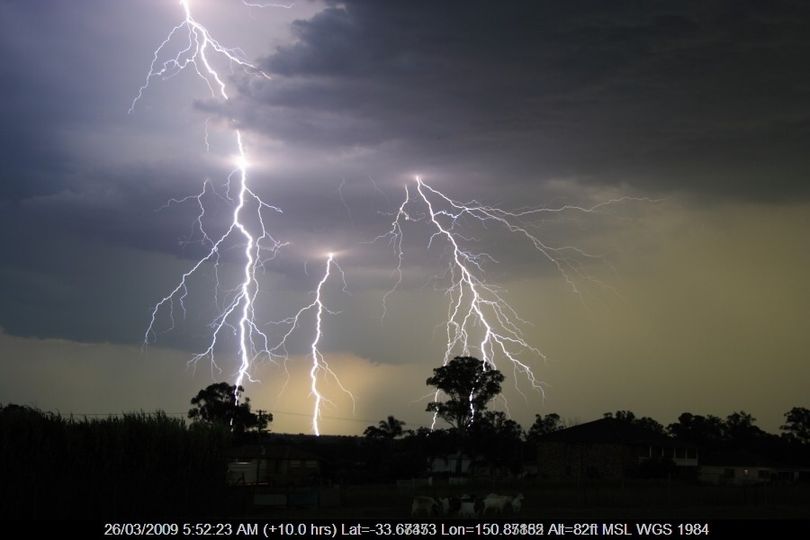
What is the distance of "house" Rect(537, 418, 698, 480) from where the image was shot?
56.7m

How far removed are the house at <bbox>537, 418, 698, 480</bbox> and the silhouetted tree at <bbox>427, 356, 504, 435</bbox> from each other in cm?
1204

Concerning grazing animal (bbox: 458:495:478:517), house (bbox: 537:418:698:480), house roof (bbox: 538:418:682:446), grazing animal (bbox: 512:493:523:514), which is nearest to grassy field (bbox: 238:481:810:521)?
grazing animal (bbox: 512:493:523:514)

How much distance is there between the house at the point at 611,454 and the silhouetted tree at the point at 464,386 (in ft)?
39.5

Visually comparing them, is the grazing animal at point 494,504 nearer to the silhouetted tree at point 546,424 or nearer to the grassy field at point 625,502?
the grassy field at point 625,502

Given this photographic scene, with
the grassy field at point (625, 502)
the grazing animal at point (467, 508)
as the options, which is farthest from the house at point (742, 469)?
the grazing animal at point (467, 508)

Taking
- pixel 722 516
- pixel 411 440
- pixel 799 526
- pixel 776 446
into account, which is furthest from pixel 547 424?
pixel 799 526

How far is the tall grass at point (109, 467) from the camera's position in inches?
1054

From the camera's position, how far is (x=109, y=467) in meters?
30.2

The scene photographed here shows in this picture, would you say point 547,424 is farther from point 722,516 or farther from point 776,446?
point 722,516

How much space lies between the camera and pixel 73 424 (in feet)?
98.4

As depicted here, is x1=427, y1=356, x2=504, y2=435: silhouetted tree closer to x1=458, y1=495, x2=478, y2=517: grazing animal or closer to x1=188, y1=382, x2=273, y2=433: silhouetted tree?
x1=188, y1=382, x2=273, y2=433: silhouetted tree

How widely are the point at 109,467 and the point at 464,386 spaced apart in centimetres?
4722

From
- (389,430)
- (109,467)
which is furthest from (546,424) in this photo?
(109,467)

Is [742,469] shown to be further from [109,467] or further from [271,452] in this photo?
[109,467]
